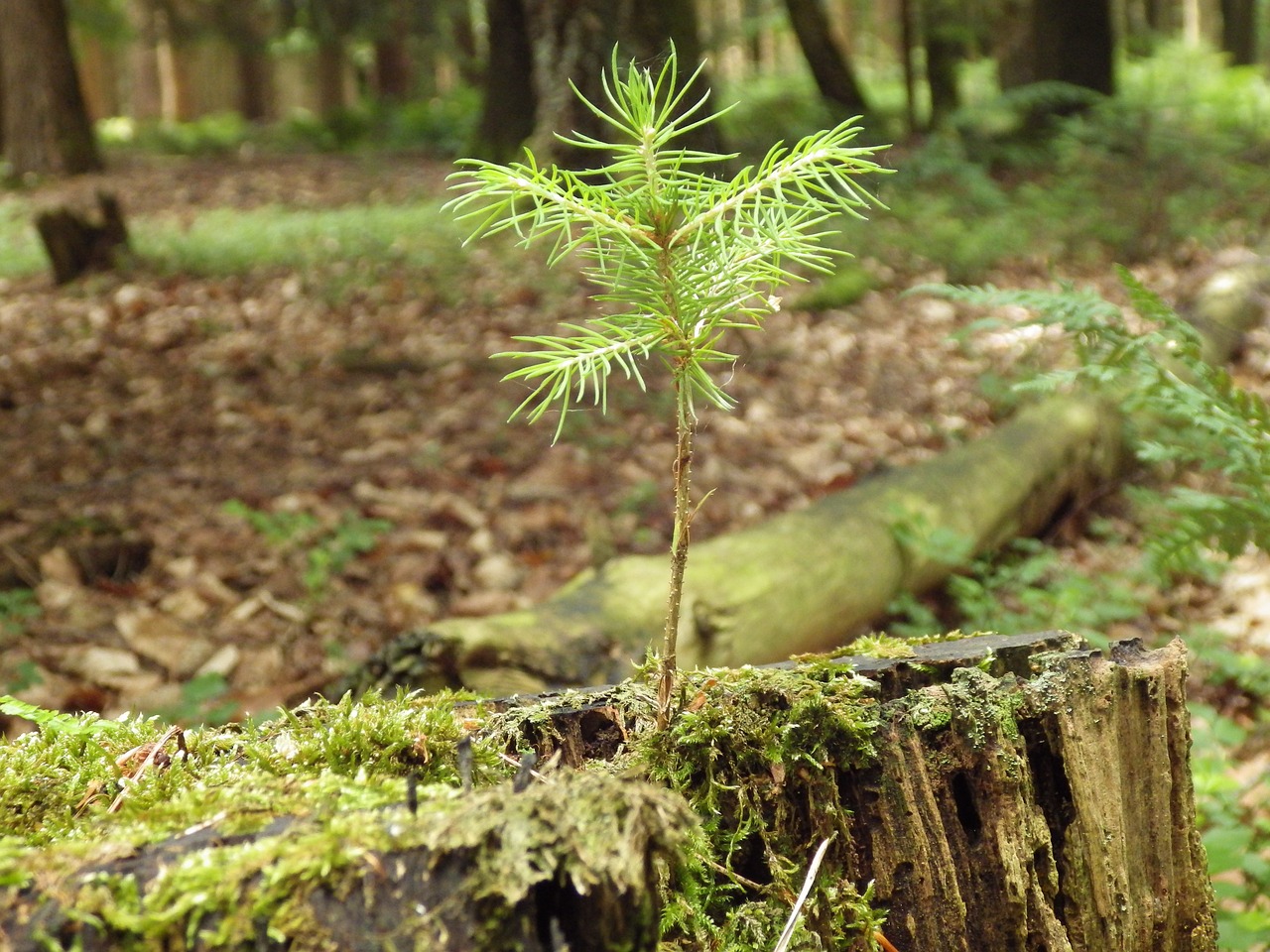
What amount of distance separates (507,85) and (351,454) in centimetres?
689

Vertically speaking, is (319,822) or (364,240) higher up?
(364,240)

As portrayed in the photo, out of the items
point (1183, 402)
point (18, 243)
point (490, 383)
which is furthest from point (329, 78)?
point (1183, 402)

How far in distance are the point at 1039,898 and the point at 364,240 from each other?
735 cm

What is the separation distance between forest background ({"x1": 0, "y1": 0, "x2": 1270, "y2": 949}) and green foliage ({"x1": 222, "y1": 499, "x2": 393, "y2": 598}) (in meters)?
0.01

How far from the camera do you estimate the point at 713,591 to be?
9.84ft

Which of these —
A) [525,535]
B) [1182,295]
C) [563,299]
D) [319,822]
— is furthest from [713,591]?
[1182,295]

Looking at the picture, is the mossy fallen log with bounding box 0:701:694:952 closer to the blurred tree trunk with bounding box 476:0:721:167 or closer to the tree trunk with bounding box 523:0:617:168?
the blurred tree trunk with bounding box 476:0:721:167

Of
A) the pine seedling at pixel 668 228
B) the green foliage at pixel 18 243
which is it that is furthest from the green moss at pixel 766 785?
the green foliage at pixel 18 243

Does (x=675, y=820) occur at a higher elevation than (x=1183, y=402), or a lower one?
lower

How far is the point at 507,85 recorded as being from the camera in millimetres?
10250

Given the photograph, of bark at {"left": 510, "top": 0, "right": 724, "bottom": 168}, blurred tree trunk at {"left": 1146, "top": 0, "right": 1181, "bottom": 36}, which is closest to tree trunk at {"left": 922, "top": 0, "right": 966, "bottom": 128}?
bark at {"left": 510, "top": 0, "right": 724, "bottom": 168}

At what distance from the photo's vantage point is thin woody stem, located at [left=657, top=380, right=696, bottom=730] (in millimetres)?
1132

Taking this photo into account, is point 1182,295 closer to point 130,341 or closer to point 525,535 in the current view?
point 525,535

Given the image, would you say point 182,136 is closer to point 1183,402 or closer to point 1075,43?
point 1075,43
